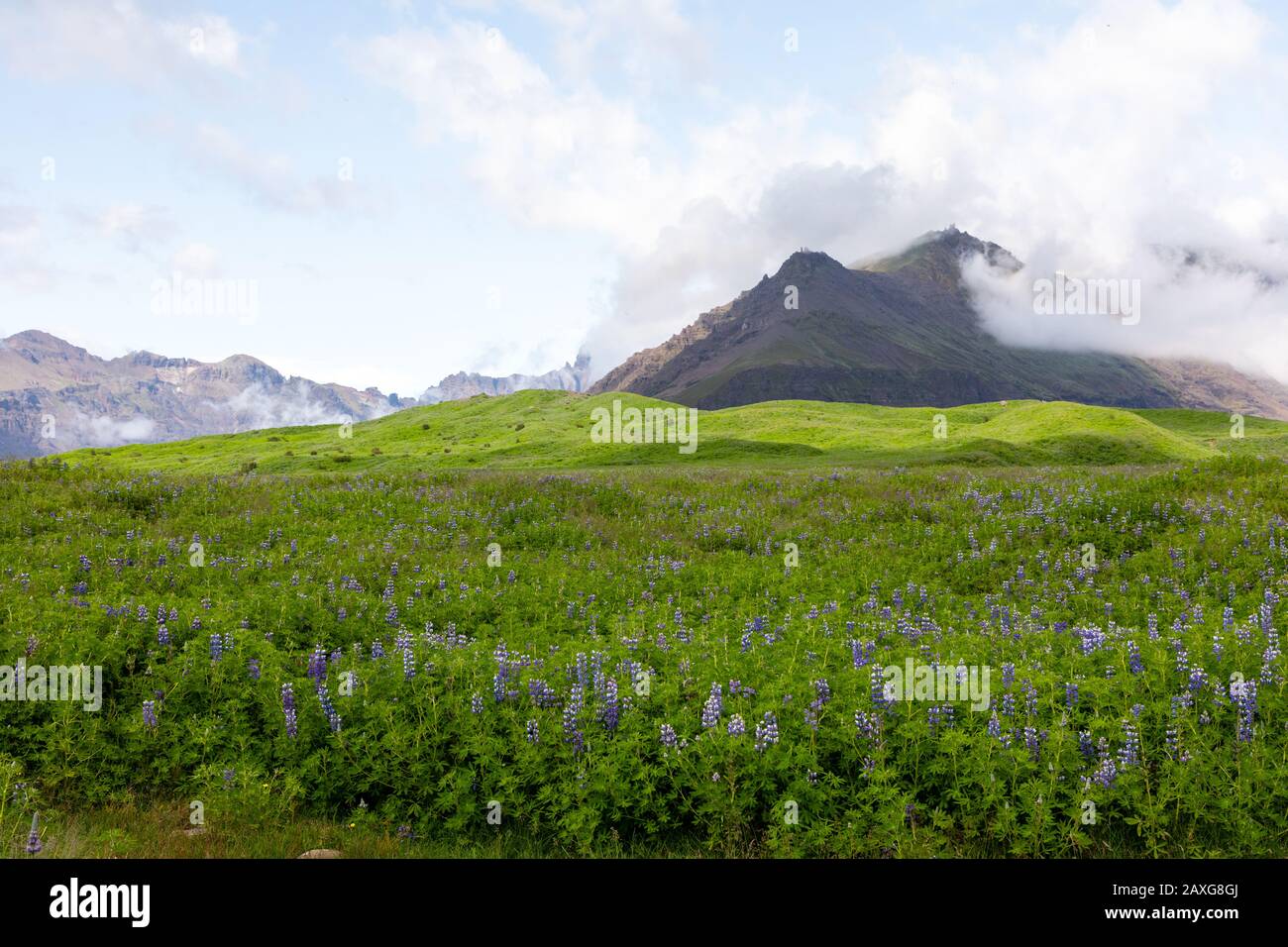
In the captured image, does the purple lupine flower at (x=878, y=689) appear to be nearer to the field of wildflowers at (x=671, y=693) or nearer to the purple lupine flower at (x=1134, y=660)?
the field of wildflowers at (x=671, y=693)

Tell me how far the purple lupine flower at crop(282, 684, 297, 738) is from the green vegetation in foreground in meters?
45.8

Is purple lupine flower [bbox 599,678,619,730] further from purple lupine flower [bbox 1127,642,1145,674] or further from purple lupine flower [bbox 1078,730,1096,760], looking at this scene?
purple lupine flower [bbox 1127,642,1145,674]

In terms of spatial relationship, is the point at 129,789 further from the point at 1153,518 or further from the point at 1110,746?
the point at 1153,518

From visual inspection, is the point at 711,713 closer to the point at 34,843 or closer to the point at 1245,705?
the point at 1245,705

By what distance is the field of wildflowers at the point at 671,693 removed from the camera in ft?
21.7

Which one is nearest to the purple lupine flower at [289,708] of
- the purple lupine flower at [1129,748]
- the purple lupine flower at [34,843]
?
the purple lupine flower at [34,843]

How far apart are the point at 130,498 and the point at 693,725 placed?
18042 mm

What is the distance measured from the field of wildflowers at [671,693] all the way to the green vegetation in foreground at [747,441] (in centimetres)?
3844

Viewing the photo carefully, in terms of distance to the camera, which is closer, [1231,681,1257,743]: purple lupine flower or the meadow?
the meadow

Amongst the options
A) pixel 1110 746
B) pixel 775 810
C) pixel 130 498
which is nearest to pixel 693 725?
pixel 775 810

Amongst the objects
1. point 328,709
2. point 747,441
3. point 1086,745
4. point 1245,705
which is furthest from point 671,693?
point 747,441

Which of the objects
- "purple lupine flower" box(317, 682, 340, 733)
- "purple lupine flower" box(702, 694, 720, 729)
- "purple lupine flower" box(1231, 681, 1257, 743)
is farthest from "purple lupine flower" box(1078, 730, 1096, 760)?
"purple lupine flower" box(317, 682, 340, 733)

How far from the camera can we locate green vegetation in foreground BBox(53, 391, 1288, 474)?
57812 mm

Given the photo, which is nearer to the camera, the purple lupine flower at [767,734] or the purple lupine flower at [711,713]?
the purple lupine flower at [767,734]
